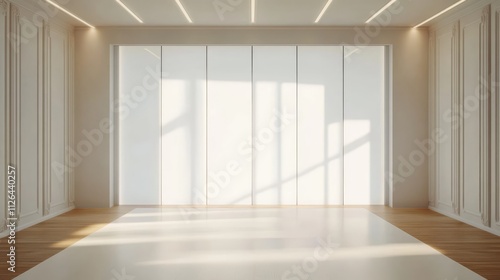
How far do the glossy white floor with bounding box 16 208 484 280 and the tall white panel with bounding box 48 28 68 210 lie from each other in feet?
5.24

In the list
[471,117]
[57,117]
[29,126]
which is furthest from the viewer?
[57,117]

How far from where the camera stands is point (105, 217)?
1043 cm

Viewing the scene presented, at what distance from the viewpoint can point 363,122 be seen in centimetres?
1210

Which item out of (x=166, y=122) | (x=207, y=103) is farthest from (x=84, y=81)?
(x=207, y=103)

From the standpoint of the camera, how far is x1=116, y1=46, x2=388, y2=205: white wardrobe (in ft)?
39.6

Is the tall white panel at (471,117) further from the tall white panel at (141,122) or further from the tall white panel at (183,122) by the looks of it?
the tall white panel at (141,122)

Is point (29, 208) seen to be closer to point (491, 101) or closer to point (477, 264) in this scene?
point (477, 264)

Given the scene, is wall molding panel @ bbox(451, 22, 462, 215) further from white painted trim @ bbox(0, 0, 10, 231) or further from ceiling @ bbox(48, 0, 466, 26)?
white painted trim @ bbox(0, 0, 10, 231)

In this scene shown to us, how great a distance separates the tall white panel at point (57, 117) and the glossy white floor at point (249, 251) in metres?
1.60

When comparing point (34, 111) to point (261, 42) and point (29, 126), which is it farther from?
point (261, 42)

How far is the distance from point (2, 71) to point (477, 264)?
7310mm

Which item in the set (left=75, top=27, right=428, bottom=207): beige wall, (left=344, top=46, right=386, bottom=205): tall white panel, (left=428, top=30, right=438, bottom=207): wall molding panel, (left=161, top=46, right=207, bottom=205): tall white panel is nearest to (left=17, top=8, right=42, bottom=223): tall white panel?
(left=75, top=27, right=428, bottom=207): beige wall

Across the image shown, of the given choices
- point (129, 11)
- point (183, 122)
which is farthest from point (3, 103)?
point (183, 122)

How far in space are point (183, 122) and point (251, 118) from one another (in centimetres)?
152
